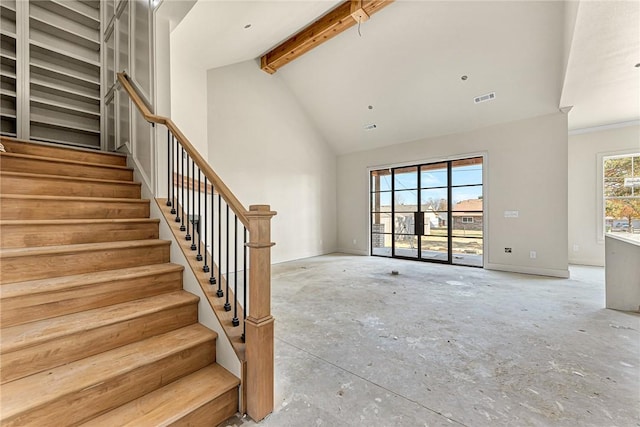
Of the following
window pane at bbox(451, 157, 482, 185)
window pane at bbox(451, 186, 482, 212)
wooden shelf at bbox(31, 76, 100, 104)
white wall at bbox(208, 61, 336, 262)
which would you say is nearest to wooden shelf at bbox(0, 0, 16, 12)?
wooden shelf at bbox(31, 76, 100, 104)

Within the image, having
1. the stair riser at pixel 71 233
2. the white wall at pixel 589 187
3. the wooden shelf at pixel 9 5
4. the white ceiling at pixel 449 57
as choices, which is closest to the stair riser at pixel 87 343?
the stair riser at pixel 71 233

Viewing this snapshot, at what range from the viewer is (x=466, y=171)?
19.7 feet

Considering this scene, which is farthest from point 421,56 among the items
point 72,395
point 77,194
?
point 72,395

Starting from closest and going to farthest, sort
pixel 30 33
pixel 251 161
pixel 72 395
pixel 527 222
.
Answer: pixel 72 395 → pixel 30 33 → pixel 527 222 → pixel 251 161

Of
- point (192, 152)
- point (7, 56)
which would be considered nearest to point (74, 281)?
point (192, 152)

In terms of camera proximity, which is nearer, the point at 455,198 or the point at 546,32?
the point at 546,32

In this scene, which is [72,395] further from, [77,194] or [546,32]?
[546,32]

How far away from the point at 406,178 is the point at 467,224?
1787mm

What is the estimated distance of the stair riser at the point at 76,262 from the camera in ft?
5.35

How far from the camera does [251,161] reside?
570 cm

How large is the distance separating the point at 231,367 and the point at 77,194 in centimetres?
206

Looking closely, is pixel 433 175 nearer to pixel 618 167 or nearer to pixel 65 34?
pixel 618 167

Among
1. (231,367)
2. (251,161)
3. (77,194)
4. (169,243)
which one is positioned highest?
(251,161)

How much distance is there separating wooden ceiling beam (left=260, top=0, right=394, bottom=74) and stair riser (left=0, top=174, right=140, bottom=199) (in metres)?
3.82
